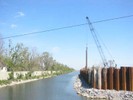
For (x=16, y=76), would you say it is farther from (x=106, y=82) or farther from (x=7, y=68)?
(x=106, y=82)

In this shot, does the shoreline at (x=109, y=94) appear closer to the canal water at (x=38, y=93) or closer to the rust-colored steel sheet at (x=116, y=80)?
the rust-colored steel sheet at (x=116, y=80)

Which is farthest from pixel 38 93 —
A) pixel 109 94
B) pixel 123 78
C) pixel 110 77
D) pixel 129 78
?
Result: pixel 129 78

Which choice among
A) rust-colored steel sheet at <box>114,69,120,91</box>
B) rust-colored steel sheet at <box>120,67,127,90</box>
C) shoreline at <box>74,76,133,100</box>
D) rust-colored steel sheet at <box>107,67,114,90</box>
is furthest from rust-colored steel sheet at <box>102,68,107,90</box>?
rust-colored steel sheet at <box>120,67,127,90</box>

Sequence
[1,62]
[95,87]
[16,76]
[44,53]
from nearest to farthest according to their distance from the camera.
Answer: [95,87]
[16,76]
[1,62]
[44,53]

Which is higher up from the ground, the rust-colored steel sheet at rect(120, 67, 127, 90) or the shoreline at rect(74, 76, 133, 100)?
the rust-colored steel sheet at rect(120, 67, 127, 90)

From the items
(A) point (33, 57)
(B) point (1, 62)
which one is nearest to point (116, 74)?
(B) point (1, 62)

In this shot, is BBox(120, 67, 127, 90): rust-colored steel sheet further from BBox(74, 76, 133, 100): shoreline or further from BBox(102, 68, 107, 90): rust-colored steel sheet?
BBox(102, 68, 107, 90): rust-colored steel sheet

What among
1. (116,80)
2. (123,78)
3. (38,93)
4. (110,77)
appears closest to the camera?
(123,78)

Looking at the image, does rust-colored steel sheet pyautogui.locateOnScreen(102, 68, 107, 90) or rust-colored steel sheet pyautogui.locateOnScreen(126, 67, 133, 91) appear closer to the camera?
rust-colored steel sheet pyautogui.locateOnScreen(126, 67, 133, 91)

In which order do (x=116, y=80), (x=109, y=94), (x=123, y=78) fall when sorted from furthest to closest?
(x=116, y=80) → (x=123, y=78) → (x=109, y=94)

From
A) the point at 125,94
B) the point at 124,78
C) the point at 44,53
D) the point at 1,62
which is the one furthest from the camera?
the point at 44,53

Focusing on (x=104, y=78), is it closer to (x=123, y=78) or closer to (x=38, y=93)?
(x=123, y=78)

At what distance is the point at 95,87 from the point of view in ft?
90.0

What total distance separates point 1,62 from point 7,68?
255 cm
